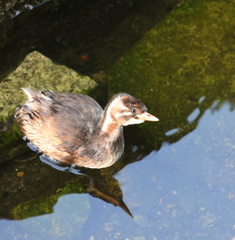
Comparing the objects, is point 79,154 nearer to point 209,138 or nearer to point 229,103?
point 209,138

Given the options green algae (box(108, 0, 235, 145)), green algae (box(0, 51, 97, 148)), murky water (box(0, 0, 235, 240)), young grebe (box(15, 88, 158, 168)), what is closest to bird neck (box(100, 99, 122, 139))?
young grebe (box(15, 88, 158, 168))

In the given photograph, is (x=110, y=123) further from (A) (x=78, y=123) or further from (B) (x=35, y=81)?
(B) (x=35, y=81)

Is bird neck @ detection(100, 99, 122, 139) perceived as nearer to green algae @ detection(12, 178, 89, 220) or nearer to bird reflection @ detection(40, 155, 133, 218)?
bird reflection @ detection(40, 155, 133, 218)

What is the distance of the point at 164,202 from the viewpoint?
488 centimetres

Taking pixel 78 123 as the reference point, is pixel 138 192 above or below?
below

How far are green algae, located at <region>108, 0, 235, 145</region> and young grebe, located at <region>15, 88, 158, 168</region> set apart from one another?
663mm

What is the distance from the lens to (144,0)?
6.82 meters

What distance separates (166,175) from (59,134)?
1.19m

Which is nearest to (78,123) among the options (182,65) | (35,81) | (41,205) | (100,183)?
(100,183)

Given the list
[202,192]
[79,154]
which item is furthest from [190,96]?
[79,154]

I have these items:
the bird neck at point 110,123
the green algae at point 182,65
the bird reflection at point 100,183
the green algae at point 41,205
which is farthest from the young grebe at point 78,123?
the green algae at point 182,65

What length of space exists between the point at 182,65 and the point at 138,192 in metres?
1.78

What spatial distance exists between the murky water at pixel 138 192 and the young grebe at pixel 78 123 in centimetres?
24

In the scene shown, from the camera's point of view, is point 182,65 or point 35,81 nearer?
point 35,81
